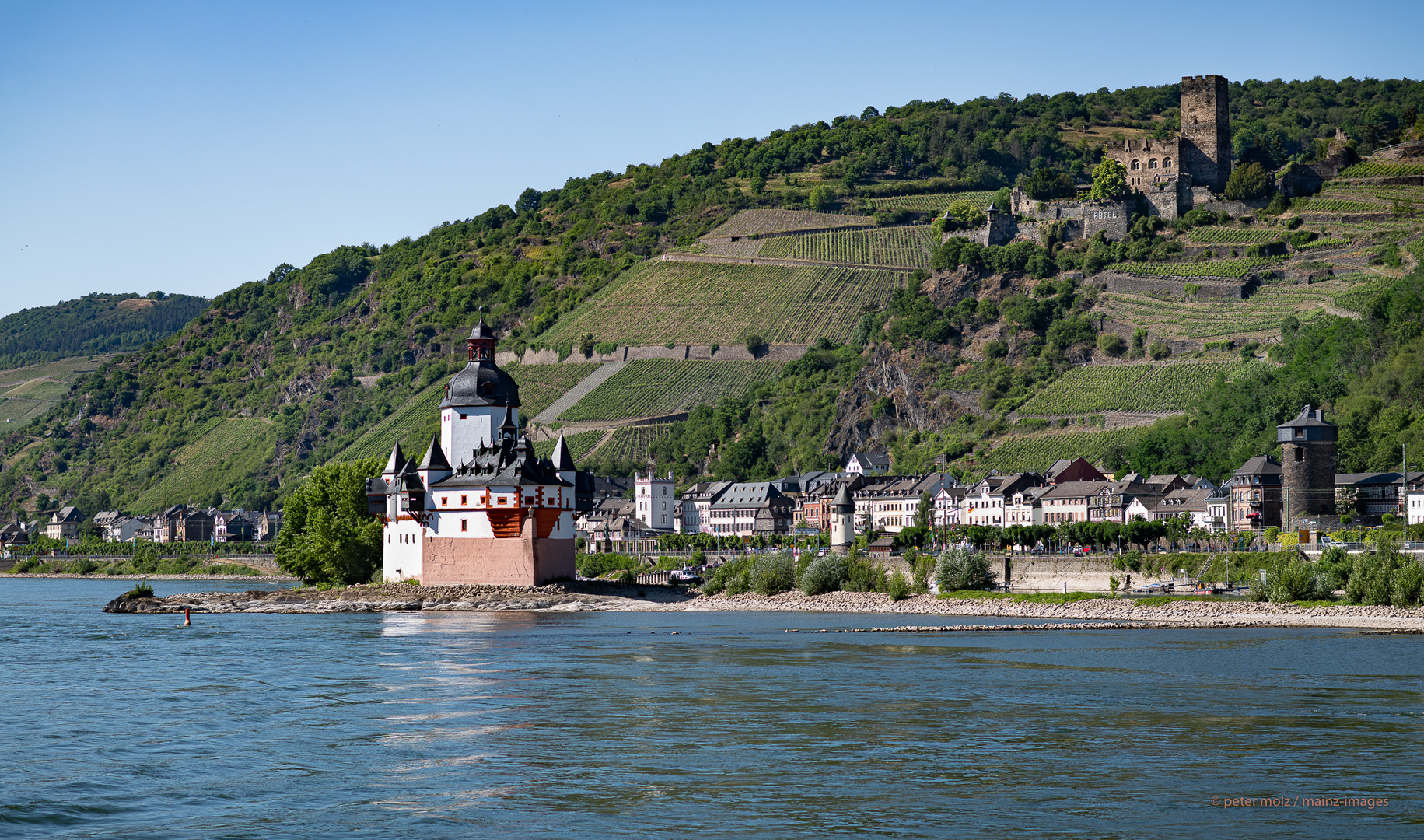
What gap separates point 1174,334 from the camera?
373 ft

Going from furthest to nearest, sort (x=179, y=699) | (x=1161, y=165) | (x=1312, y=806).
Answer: (x=1161, y=165), (x=179, y=699), (x=1312, y=806)

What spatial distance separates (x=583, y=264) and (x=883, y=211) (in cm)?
4194

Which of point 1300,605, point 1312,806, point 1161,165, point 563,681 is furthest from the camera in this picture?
point 1161,165

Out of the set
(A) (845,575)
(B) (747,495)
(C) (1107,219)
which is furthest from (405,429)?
(A) (845,575)

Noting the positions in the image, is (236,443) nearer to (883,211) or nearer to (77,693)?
(883,211)

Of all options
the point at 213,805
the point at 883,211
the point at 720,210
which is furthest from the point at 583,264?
the point at 213,805

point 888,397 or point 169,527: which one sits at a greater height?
point 888,397

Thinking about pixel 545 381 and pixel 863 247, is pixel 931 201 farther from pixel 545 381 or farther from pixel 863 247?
pixel 545 381

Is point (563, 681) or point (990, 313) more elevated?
point (990, 313)

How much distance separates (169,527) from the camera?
154 m

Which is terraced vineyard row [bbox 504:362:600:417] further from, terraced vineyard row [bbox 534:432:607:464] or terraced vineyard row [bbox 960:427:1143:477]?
terraced vineyard row [bbox 960:427:1143:477]

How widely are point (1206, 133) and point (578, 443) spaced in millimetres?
58746

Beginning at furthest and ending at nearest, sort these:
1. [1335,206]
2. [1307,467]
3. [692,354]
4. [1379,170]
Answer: [692,354], [1379,170], [1335,206], [1307,467]

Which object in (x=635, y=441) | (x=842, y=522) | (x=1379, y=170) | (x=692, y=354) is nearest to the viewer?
(x=842, y=522)
